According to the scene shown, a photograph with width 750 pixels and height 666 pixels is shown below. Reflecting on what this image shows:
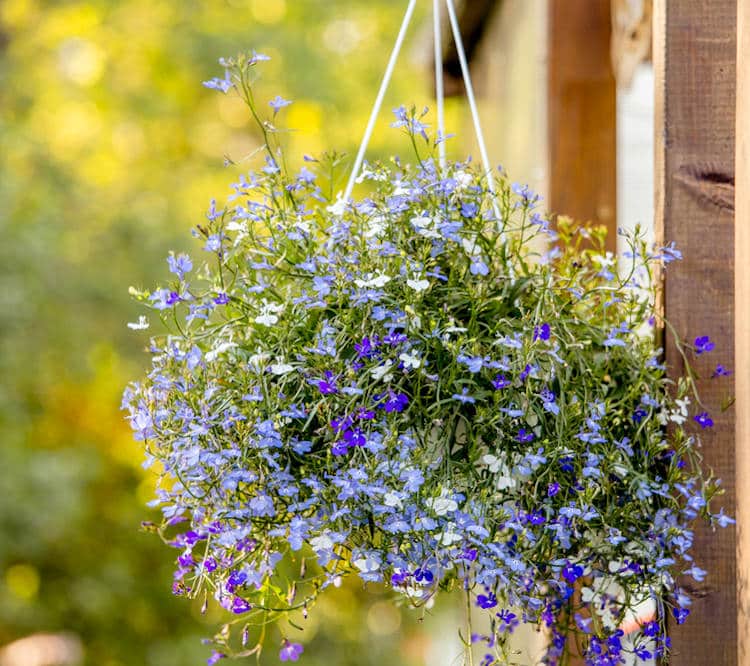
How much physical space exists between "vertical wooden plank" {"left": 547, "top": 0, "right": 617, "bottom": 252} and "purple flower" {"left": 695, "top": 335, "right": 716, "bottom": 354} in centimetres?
92

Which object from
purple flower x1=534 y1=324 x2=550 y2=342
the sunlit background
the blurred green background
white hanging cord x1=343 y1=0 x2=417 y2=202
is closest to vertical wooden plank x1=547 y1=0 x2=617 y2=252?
the sunlit background

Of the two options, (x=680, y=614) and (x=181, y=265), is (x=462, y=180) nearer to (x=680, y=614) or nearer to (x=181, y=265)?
(x=181, y=265)

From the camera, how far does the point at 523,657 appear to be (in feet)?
7.64

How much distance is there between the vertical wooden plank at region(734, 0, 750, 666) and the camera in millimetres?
1053

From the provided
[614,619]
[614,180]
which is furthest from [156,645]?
[614,619]

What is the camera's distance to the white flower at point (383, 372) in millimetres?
1088

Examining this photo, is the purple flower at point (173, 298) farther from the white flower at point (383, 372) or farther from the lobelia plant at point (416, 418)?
the white flower at point (383, 372)

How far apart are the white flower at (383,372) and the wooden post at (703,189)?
0.38m

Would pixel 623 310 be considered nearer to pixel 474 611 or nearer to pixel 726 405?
pixel 726 405

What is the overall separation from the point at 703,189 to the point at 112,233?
522 cm

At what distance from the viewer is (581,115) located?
83.0 inches

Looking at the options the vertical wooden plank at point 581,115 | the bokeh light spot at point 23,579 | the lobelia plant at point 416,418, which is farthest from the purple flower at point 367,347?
the bokeh light spot at point 23,579

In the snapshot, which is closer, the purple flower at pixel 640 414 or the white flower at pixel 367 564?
the white flower at pixel 367 564

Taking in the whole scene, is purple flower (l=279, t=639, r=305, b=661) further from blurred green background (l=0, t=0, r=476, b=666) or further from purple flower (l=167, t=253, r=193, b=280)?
blurred green background (l=0, t=0, r=476, b=666)
